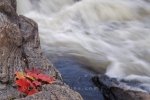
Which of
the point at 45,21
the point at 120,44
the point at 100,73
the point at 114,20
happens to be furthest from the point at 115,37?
the point at 100,73

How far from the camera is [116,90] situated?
552 centimetres

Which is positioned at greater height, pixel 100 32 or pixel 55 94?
pixel 100 32

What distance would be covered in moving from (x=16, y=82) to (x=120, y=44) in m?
5.77

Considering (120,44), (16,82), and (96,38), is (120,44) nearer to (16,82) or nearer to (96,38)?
(96,38)

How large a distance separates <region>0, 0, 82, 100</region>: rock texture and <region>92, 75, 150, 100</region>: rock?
5.01ft

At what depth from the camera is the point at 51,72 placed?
409 cm

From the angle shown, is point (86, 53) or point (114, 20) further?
point (114, 20)

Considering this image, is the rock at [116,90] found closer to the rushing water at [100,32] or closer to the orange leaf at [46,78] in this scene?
the rushing water at [100,32]

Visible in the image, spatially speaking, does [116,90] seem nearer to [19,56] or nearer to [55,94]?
[19,56]

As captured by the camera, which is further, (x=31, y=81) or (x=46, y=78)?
(x=46, y=78)

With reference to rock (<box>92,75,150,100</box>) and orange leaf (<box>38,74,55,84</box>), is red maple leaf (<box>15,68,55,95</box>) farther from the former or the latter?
rock (<box>92,75,150,100</box>)

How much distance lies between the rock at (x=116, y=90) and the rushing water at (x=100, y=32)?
643 millimetres

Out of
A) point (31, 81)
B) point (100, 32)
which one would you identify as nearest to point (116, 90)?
point (31, 81)

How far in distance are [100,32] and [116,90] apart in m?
4.23
